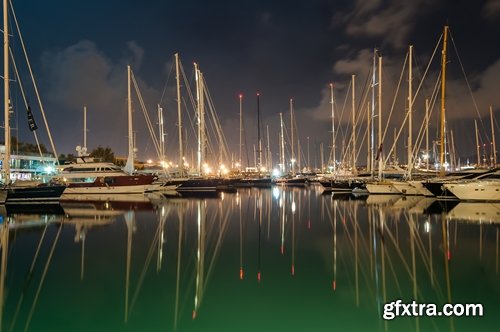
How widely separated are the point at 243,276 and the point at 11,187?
2584cm

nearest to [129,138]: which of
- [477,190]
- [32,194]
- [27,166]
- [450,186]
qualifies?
[32,194]

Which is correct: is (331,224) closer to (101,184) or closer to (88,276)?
(88,276)

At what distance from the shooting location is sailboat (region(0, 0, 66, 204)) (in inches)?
1068

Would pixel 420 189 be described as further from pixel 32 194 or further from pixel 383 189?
pixel 32 194

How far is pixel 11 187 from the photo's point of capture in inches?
1116

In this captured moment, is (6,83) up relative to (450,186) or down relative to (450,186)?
up

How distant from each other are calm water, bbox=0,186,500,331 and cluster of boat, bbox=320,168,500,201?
43.2 feet

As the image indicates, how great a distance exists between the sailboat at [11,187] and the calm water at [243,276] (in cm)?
1289

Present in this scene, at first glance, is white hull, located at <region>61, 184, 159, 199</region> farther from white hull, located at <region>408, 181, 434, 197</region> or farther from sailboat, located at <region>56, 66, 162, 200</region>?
white hull, located at <region>408, 181, 434, 197</region>

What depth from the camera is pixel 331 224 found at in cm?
1797

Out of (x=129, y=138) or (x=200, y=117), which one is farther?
(x=200, y=117)

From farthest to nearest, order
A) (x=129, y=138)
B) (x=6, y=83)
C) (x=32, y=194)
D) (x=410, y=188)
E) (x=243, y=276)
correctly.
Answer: (x=129, y=138) < (x=410, y=188) < (x=32, y=194) < (x=6, y=83) < (x=243, y=276)

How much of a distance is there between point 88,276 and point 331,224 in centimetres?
1166

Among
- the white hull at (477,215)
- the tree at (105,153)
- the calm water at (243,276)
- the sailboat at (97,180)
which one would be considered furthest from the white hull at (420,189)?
the tree at (105,153)
